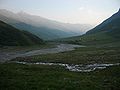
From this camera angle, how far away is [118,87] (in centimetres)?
2528

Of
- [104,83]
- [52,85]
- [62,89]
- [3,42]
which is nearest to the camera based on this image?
[62,89]

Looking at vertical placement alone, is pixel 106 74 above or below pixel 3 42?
below

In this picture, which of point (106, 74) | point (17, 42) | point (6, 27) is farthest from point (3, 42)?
point (106, 74)

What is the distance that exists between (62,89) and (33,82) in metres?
5.08

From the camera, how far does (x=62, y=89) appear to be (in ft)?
79.9

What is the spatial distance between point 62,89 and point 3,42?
5726 inches

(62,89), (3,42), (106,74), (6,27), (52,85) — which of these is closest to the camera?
(62,89)

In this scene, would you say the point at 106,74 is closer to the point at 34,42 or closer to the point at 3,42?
the point at 3,42

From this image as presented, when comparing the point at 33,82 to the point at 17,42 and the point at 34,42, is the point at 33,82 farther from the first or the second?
the point at 34,42

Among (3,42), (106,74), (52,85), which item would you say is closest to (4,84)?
(52,85)

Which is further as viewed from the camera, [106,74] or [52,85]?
[106,74]

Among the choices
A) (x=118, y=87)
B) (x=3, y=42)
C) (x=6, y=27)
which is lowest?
(x=118, y=87)

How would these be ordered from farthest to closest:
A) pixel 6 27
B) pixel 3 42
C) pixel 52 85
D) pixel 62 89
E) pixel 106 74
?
pixel 6 27 → pixel 3 42 → pixel 106 74 → pixel 52 85 → pixel 62 89

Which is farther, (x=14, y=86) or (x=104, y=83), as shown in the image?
(x=104, y=83)
